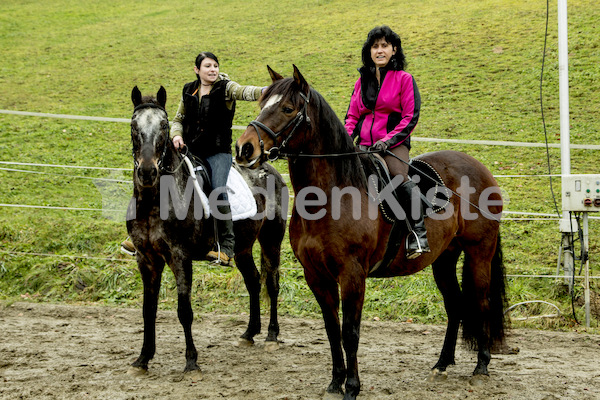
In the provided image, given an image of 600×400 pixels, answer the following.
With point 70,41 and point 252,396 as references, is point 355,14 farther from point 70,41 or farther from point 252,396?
point 252,396

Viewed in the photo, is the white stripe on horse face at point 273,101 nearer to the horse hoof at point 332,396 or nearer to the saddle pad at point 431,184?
the saddle pad at point 431,184

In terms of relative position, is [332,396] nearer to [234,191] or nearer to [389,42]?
[234,191]

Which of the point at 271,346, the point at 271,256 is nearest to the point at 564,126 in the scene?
the point at 271,256

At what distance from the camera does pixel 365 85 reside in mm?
4645

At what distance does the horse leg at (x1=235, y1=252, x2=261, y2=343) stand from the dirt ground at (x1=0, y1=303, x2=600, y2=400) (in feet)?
0.53

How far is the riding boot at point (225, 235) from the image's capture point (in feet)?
17.2

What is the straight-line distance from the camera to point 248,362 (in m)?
5.36

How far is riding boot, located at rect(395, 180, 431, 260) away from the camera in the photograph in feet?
14.3

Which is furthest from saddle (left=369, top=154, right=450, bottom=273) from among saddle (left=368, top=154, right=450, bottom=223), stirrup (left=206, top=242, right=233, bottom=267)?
stirrup (left=206, top=242, right=233, bottom=267)

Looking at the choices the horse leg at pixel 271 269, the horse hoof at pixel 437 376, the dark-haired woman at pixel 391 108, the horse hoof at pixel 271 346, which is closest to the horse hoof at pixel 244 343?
the horse hoof at pixel 271 346

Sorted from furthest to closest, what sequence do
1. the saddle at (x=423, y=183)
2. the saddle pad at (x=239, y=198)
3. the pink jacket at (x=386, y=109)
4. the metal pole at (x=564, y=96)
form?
the metal pole at (x=564, y=96) < the saddle pad at (x=239, y=198) < the pink jacket at (x=386, y=109) < the saddle at (x=423, y=183)

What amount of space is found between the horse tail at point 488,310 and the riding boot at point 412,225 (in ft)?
3.14

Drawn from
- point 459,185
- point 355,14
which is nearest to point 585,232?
point 459,185

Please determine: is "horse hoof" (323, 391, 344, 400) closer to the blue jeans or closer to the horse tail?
the horse tail
